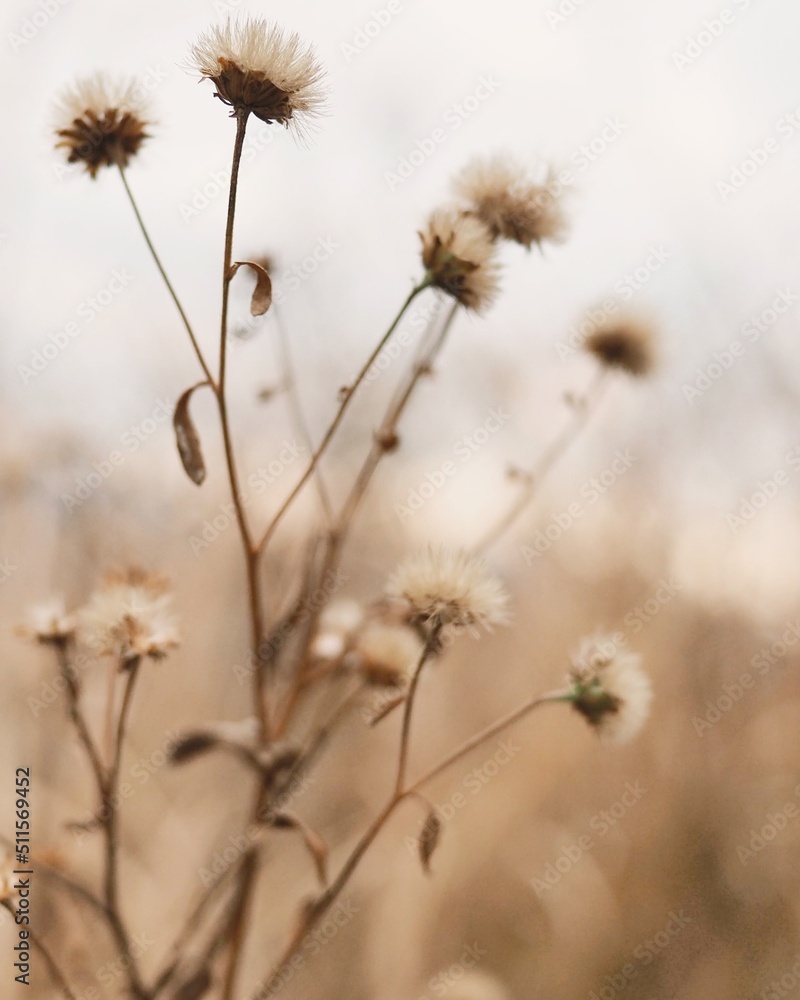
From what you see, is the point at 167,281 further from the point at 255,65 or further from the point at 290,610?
the point at 290,610

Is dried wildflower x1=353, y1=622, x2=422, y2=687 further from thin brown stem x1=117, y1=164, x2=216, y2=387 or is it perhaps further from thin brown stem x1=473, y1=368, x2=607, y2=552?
thin brown stem x1=117, y1=164, x2=216, y2=387

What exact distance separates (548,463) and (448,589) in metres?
0.36

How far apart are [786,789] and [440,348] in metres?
1.40

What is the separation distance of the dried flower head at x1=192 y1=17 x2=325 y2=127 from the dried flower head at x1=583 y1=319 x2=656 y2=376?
0.50 meters

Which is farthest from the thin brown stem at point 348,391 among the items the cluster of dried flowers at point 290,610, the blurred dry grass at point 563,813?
the blurred dry grass at point 563,813

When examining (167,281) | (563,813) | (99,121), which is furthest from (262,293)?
(563,813)

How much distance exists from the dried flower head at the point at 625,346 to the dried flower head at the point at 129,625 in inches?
23.1

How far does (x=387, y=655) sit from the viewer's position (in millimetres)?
686

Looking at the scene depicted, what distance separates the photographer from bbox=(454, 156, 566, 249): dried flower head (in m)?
0.67

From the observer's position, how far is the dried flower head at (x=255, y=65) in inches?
19.6

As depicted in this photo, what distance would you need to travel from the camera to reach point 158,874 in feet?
4.03

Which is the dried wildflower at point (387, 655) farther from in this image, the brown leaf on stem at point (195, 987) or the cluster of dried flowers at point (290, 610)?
the brown leaf on stem at point (195, 987)

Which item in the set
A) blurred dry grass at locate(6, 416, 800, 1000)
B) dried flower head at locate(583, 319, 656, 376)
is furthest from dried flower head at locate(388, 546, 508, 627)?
blurred dry grass at locate(6, 416, 800, 1000)

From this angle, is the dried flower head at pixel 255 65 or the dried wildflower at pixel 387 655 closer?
the dried flower head at pixel 255 65
